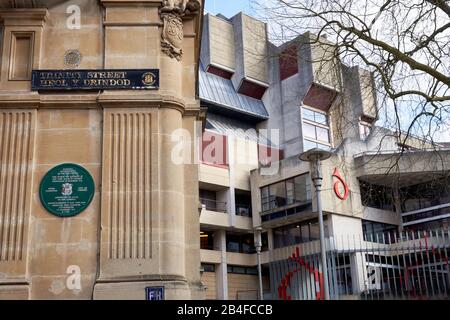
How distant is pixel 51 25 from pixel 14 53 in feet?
3.49

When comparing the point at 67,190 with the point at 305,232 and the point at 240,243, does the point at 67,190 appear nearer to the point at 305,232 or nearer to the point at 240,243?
the point at 305,232

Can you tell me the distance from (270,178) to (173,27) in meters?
40.9

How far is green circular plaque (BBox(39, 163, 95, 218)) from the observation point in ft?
40.6

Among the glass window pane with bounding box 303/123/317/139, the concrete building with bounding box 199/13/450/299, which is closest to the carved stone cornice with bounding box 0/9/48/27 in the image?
the concrete building with bounding box 199/13/450/299

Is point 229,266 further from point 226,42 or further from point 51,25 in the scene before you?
point 51,25

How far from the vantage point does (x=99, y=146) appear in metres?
12.9

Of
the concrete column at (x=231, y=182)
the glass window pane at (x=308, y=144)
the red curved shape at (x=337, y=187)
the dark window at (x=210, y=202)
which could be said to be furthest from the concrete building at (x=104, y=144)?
the glass window pane at (x=308, y=144)

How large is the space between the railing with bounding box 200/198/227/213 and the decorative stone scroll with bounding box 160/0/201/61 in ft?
134

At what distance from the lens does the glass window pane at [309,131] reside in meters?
63.7

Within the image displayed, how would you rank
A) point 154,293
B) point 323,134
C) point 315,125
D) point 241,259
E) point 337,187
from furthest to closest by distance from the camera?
1. point 323,134
2. point 315,125
3. point 241,259
4. point 337,187
5. point 154,293

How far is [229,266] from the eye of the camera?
178 feet

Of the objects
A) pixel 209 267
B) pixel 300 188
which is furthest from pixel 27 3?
pixel 209 267

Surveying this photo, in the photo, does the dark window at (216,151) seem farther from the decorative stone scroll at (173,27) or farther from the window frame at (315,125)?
the decorative stone scroll at (173,27)

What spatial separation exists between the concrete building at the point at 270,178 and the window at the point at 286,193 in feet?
0.30
